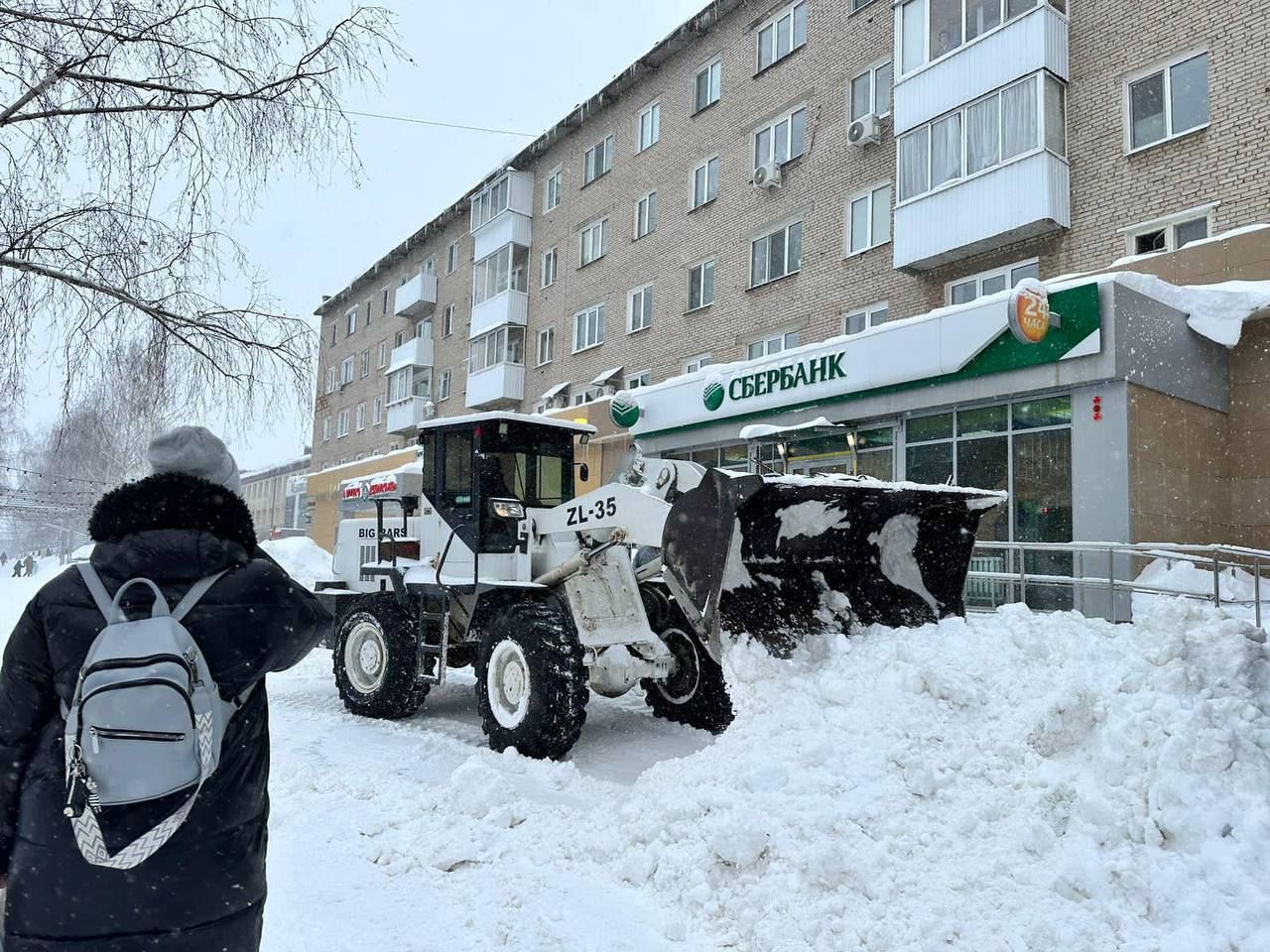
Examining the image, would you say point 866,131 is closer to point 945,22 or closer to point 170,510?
point 945,22

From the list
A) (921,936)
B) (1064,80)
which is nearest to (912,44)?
(1064,80)

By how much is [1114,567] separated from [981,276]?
631 centimetres

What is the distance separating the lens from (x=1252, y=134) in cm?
1276

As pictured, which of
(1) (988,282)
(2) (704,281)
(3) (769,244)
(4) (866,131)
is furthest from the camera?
(2) (704,281)

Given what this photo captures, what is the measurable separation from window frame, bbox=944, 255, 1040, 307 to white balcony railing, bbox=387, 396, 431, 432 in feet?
69.0

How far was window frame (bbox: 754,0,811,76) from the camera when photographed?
65.5ft

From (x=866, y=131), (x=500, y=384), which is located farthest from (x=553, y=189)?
(x=866, y=131)

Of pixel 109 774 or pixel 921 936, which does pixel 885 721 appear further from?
pixel 109 774

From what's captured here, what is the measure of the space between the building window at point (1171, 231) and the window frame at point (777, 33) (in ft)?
29.1

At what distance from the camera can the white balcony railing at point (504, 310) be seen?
91.8 ft

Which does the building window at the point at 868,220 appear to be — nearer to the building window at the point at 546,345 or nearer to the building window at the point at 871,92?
the building window at the point at 871,92

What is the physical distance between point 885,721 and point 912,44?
15.0 m

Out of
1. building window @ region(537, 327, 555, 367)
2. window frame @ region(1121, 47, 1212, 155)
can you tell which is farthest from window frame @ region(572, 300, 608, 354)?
window frame @ region(1121, 47, 1212, 155)

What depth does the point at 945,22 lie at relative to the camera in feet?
52.6
